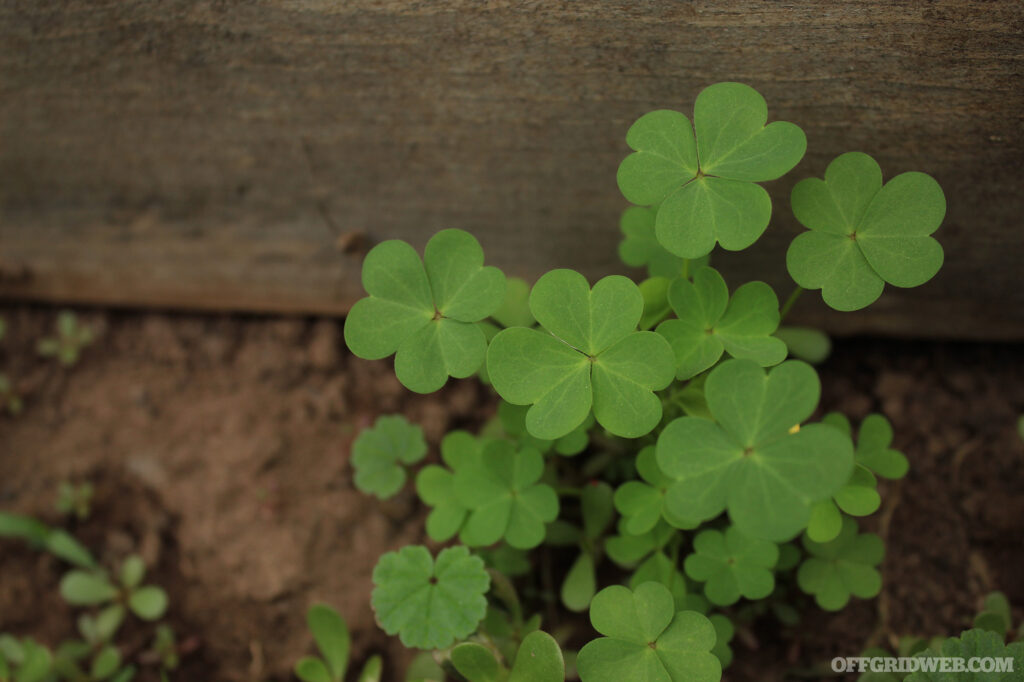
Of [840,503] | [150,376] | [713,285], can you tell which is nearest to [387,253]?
[713,285]

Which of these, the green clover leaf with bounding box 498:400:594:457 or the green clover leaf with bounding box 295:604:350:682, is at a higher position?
the green clover leaf with bounding box 498:400:594:457

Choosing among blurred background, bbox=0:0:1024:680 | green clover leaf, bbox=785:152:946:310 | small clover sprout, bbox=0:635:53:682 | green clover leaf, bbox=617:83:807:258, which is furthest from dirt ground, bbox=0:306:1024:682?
green clover leaf, bbox=617:83:807:258

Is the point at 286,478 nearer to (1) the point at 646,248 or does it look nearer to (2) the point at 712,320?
(1) the point at 646,248

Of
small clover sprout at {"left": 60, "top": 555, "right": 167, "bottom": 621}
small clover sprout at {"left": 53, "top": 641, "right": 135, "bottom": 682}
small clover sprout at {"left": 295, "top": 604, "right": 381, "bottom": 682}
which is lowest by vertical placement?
small clover sprout at {"left": 53, "top": 641, "right": 135, "bottom": 682}

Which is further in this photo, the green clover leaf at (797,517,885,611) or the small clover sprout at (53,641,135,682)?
the small clover sprout at (53,641,135,682)

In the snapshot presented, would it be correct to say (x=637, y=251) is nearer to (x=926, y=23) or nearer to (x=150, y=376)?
(x=926, y=23)

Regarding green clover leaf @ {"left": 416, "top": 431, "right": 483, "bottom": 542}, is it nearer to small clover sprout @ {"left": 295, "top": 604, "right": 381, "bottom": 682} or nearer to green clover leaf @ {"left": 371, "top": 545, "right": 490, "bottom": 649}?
green clover leaf @ {"left": 371, "top": 545, "right": 490, "bottom": 649}

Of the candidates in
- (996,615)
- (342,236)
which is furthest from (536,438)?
(996,615)
